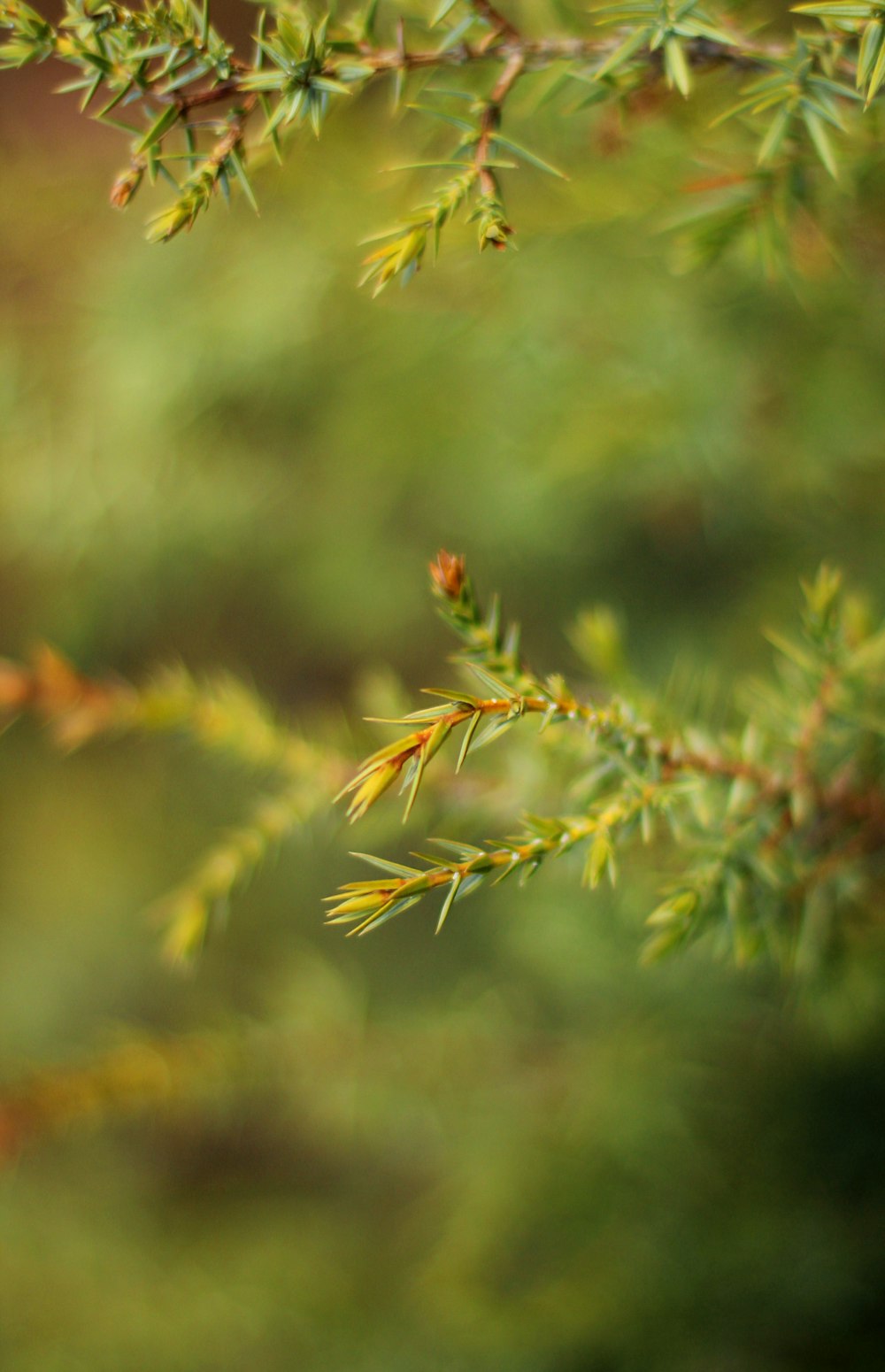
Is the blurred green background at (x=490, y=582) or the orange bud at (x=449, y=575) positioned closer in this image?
the orange bud at (x=449, y=575)

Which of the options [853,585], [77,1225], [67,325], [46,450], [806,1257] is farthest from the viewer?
[77,1225]

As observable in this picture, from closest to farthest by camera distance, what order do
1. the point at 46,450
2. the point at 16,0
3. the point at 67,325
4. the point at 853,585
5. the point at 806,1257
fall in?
the point at 16,0 < the point at 806,1257 < the point at 853,585 < the point at 46,450 < the point at 67,325

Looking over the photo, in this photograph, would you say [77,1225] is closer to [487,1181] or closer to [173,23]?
[487,1181]

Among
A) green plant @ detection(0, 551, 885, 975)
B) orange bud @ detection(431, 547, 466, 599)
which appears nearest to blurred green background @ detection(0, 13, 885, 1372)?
green plant @ detection(0, 551, 885, 975)

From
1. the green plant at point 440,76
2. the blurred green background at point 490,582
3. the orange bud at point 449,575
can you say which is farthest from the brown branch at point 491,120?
the blurred green background at point 490,582

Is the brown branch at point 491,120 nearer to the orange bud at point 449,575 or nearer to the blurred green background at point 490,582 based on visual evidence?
the orange bud at point 449,575

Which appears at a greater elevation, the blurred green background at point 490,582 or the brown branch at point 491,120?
the brown branch at point 491,120

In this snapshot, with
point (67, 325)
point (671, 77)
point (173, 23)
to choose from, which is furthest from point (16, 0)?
point (67, 325)
